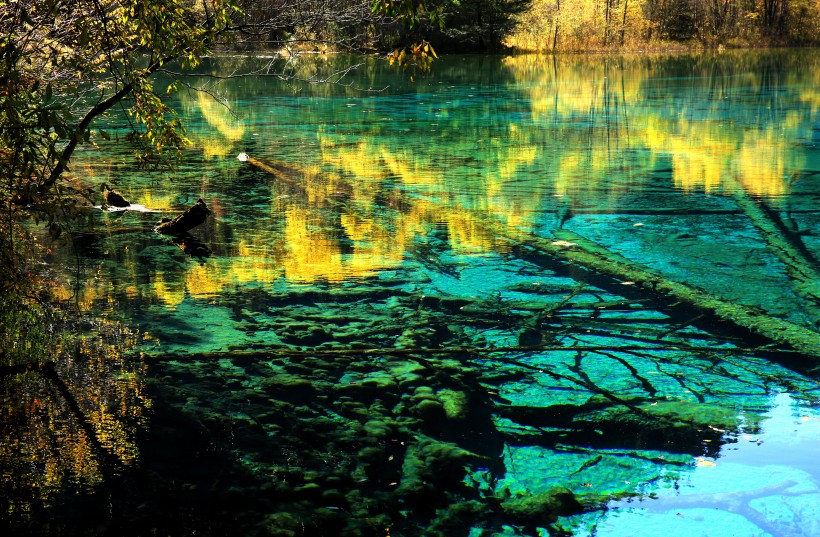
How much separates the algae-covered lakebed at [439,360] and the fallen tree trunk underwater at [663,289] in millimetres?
21

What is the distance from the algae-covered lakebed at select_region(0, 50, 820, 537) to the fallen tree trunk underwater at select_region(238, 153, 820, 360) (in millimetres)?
21

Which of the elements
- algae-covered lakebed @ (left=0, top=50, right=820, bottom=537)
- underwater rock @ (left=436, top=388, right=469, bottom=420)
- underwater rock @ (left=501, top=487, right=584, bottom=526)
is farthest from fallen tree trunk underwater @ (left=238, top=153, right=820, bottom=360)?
underwater rock @ (left=501, top=487, right=584, bottom=526)

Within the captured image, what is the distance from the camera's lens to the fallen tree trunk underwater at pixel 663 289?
4.12m

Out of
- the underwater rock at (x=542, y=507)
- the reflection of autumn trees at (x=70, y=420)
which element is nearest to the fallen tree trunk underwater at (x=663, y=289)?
the underwater rock at (x=542, y=507)

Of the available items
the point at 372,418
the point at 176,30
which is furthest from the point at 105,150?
the point at 372,418

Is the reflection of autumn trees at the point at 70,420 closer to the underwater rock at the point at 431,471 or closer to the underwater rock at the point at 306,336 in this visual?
the underwater rock at the point at 306,336

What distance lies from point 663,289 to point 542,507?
7.64 feet

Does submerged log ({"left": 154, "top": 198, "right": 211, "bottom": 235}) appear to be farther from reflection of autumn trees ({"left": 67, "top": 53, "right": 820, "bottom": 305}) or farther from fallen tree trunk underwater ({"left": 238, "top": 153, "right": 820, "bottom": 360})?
fallen tree trunk underwater ({"left": 238, "top": 153, "right": 820, "bottom": 360})

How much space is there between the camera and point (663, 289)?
4.80m

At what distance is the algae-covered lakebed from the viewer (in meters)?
2.78

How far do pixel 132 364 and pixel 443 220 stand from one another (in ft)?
10.3

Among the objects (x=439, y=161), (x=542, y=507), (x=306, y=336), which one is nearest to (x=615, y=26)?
(x=439, y=161)

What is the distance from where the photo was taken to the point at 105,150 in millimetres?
Result: 9906

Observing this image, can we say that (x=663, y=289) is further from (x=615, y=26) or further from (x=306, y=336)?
(x=615, y=26)
